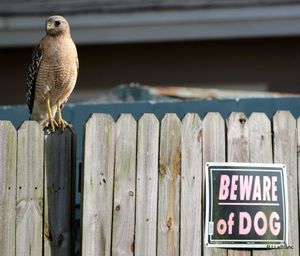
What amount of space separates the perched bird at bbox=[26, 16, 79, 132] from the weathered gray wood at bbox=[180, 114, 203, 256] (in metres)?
1.76

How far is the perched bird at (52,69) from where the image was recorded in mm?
5996

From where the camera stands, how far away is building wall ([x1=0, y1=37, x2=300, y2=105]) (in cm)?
841

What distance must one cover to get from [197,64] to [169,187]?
4.33m

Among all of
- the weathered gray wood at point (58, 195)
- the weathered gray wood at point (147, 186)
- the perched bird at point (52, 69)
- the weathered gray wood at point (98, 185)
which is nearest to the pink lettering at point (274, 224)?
the weathered gray wood at point (147, 186)

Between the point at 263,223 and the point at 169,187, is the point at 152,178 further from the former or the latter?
the point at 263,223

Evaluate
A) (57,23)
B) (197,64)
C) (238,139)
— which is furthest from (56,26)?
(197,64)

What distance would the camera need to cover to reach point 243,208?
4359mm

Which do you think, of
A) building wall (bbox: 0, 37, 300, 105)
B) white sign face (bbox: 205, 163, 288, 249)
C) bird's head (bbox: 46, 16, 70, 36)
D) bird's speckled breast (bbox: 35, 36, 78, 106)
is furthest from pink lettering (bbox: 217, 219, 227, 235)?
building wall (bbox: 0, 37, 300, 105)

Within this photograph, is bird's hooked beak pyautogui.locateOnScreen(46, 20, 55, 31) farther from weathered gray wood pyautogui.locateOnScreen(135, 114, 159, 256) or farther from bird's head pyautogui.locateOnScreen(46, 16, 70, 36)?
weathered gray wood pyautogui.locateOnScreen(135, 114, 159, 256)

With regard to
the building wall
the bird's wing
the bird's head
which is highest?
the building wall

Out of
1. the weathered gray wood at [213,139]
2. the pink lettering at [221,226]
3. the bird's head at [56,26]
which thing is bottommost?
the pink lettering at [221,226]

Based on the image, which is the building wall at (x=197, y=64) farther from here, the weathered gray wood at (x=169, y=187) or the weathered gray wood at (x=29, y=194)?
the weathered gray wood at (x=29, y=194)

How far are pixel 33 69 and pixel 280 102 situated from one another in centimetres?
182

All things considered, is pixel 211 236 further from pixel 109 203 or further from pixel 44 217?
pixel 44 217
